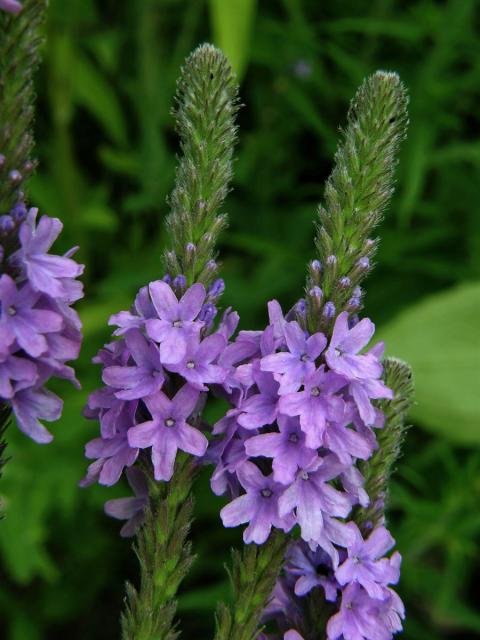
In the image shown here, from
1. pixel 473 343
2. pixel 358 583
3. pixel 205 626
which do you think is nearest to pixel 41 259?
pixel 358 583

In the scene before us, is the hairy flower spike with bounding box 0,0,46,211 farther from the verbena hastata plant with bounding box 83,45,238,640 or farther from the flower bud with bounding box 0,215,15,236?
the verbena hastata plant with bounding box 83,45,238,640

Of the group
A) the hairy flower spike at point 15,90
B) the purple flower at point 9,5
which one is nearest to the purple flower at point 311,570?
the hairy flower spike at point 15,90

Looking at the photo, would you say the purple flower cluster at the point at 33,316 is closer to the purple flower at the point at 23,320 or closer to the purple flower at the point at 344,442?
the purple flower at the point at 23,320

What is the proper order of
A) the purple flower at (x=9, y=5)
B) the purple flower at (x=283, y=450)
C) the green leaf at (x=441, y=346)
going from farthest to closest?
1. the green leaf at (x=441, y=346)
2. the purple flower at (x=283, y=450)
3. the purple flower at (x=9, y=5)

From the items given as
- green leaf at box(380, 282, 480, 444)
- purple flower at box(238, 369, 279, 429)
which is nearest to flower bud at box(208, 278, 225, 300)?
purple flower at box(238, 369, 279, 429)

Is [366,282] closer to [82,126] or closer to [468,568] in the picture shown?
[468,568]
